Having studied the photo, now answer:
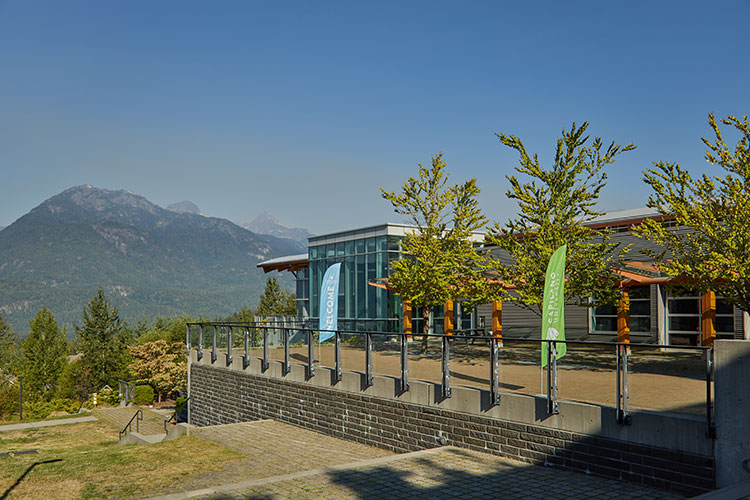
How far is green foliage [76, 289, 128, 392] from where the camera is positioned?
59188mm

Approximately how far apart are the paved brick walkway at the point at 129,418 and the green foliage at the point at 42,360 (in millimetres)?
30038

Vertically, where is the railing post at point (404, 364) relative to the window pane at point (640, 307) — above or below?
below

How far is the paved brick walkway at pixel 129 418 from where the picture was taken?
26.8 metres

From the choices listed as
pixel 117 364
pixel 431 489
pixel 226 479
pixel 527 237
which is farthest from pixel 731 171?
pixel 117 364

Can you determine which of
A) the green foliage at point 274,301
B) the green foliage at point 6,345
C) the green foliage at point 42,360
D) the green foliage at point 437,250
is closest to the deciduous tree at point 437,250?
the green foliage at point 437,250

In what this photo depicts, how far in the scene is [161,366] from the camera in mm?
44750

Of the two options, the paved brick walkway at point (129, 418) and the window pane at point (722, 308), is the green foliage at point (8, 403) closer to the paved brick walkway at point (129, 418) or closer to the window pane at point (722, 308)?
the paved brick walkway at point (129, 418)

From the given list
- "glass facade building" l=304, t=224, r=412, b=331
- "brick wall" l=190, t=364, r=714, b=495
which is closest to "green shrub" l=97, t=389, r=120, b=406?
"glass facade building" l=304, t=224, r=412, b=331

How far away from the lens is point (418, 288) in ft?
77.0

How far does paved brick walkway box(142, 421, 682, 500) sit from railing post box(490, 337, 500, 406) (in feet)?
3.14

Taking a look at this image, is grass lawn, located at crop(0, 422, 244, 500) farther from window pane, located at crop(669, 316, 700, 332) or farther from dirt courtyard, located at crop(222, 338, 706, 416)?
window pane, located at crop(669, 316, 700, 332)

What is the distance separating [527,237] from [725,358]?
37.9 ft

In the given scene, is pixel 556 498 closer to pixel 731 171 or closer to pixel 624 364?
pixel 624 364

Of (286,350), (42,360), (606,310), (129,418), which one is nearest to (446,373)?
(286,350)
